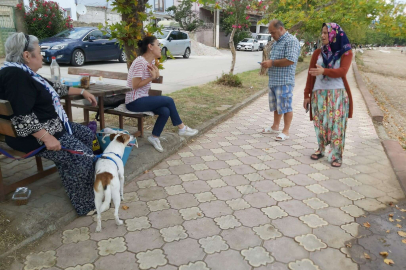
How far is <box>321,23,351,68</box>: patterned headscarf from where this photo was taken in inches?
152

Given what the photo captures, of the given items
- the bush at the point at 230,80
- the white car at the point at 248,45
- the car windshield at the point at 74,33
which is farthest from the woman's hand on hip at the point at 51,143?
the white car at the point at 248,45

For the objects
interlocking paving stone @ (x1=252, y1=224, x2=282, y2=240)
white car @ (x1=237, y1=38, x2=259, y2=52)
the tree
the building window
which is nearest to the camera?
interlocking paving stone @ (x1=252, y1=224, x2=282, y2=240)

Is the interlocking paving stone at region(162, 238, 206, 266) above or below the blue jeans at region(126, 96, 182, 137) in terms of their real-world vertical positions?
below

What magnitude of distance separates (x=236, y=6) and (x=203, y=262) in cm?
1020

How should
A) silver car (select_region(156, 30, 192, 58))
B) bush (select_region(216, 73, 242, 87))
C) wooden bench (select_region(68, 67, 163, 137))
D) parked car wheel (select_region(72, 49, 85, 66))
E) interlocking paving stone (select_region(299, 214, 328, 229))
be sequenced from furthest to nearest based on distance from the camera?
silver car (select_region(156, 30, 192, 58))
parked car wheel (select_region(72, 49, 85, 66))
bush (select_region(216, 73, 242, 87))
wooden bench (select_region(68, 67, 163, 137))
interlocking paving stone (select_region(299, 214, 328, 229))

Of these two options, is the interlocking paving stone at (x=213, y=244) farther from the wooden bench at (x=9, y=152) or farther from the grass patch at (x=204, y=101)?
the grass patch at (x=204, y=101)

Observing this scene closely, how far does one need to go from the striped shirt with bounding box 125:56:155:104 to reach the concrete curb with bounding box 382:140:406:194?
3.40 meters

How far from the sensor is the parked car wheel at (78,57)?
1267cm

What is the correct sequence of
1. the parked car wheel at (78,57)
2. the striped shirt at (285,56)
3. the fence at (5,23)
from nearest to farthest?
the striped shirt at (285,56) → the parked car wheel at (78,57) → the fence at (5,23)

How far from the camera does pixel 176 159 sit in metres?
4.43

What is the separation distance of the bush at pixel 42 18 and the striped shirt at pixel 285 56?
14.2 m

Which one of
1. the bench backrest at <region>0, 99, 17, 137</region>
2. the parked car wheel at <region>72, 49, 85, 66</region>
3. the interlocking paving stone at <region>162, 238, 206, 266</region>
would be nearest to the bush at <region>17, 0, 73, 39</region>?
the parked car wheel at <region>72, 49, 85, 66</region>

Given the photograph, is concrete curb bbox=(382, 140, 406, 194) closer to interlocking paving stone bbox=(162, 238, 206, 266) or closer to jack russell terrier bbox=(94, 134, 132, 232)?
interlocking paving stone bbox=(162, 238, 206, 266)

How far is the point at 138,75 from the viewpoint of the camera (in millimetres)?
4066
